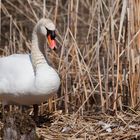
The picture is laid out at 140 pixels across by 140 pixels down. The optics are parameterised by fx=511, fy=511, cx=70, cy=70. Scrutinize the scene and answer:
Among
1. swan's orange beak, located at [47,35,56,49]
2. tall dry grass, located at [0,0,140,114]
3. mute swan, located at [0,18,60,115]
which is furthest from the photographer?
tall dry grass, located at [0,0,140,114]

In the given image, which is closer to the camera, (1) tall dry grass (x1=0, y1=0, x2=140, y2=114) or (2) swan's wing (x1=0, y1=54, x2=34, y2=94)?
(2) swan's wing (x1=0, y1=54, x2=34, y2=94)

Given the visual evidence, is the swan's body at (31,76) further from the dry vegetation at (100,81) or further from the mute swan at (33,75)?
the dry vegetation at (100,81)

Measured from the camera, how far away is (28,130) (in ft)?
12.3

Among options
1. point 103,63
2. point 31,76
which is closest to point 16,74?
point 31,76

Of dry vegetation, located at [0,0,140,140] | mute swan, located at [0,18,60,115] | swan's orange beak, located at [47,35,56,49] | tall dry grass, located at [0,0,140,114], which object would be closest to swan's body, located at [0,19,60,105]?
mute swan, located at [0,18,60,115]

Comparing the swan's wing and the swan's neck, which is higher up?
the swan's neck

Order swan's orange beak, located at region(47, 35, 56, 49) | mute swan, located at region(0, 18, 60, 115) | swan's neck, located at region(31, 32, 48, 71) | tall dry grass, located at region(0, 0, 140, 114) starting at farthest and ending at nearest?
tall dry grass, located at region(0, 0, 140, 114) → swan's neck, located at region(31, 32, 48, 71) → mute swan, located at region(0, 18, 60, 115) → swan's orange beak, located at region(47, 35, 56, 49)

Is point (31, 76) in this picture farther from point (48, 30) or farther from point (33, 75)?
point (48, 30)

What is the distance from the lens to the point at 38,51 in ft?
14.5

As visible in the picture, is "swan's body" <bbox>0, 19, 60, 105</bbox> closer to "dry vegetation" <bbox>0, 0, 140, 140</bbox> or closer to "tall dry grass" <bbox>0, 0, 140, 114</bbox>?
"dry vegetation" <bbox>0, 0, 140, 140</bbox>

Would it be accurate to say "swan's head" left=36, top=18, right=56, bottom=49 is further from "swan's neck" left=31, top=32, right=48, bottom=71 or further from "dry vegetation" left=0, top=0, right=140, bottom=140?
"dry vegetation" left=0, top=0, right=140, bottom=140

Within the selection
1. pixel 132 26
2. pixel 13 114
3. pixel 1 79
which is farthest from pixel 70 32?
pixel 13 114

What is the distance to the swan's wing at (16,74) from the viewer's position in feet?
13.5

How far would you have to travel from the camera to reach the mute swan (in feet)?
13.5
